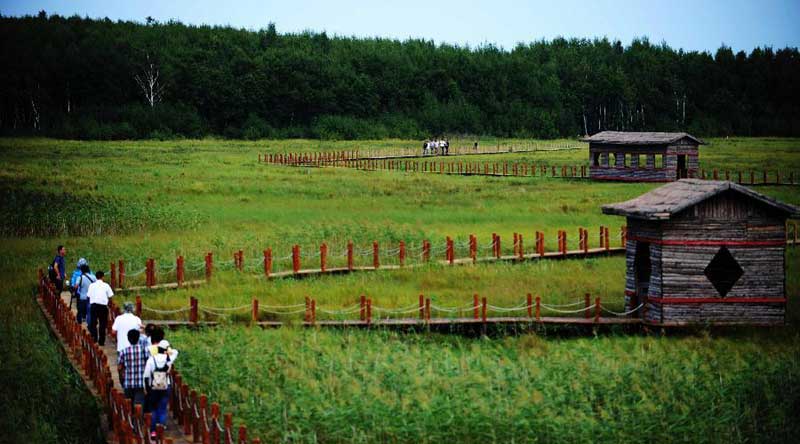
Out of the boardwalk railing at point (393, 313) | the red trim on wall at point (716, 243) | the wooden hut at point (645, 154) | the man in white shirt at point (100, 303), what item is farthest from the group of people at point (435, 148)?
the man in white shirt at point (100, 303)

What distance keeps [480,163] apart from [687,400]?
71113 mm

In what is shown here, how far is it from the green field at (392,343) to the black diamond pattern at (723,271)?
168 centimetres

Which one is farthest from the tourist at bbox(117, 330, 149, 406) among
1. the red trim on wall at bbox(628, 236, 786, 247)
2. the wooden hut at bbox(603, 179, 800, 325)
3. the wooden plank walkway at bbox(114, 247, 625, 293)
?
the red trim on wall at bbox(628, 236, 786, 247)

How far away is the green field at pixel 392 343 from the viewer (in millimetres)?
19984

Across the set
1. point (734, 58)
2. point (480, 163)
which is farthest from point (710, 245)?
point (734, 58)

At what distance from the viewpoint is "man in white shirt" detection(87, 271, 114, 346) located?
24.4m

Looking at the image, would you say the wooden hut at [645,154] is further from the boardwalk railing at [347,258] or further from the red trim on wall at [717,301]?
the red trim on wall at [717,301]

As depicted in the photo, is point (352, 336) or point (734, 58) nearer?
point (352, 336)

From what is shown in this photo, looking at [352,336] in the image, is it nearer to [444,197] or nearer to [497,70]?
[444,197]

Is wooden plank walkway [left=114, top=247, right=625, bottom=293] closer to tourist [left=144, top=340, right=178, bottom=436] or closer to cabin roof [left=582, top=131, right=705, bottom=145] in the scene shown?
tourist [left=144, top=340, right=178, bottom=436]

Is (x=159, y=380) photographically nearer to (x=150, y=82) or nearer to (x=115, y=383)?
(x=115, y=383)

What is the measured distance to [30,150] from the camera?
9300cm

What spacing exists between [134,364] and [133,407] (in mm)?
711

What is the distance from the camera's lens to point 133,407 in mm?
18859
